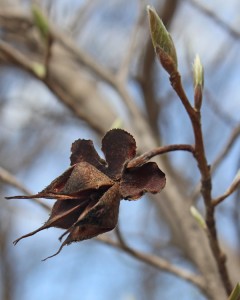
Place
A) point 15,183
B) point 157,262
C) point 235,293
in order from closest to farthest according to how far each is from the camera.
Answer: point 235,293, point 15,183, point 157,262

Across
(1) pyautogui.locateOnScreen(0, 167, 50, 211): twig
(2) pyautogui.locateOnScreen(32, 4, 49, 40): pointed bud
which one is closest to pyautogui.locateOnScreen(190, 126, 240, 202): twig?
(1) pyautogui.locateOnScreen(0, 167, 50, 211): twig

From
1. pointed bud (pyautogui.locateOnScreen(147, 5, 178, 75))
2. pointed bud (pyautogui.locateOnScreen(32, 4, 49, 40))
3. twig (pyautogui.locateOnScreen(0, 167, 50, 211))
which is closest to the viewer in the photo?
pointed bud (pyautogui.locateOnScreen(147, 5, 178, 75))

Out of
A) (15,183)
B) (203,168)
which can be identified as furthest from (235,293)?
(15,183)

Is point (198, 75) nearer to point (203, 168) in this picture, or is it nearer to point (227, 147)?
point (203, 168)

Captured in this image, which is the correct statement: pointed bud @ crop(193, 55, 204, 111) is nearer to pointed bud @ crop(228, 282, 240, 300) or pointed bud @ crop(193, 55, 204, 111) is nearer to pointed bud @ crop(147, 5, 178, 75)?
pointed bud @ crop(147, 5, 178, 75)

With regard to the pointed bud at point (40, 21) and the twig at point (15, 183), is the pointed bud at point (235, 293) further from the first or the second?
the pointed bud at point (40, 21)

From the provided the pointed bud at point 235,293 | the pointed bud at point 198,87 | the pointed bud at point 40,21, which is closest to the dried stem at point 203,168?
the pointed bud at point 198,87
